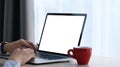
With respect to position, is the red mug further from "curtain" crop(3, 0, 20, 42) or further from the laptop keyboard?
"curtain" crop(3, 0, 20, 42)

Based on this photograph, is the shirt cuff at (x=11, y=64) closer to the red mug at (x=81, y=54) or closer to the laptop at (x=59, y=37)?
the laptop at (x=59, y=37)

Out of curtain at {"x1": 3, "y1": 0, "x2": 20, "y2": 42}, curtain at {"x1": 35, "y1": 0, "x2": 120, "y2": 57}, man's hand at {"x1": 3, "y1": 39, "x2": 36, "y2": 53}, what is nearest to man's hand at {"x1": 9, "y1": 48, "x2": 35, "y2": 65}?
man's hand at {"x1": 3, "y1": 39, "x2": 36, "y2": 53}

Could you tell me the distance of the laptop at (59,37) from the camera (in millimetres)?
1457

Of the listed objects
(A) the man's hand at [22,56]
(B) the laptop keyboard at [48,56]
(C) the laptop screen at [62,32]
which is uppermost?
(C) the laptop screen at [62,32]

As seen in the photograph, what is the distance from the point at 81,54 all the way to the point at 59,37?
0.90 ft

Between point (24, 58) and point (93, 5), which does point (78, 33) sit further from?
point (93, 5)

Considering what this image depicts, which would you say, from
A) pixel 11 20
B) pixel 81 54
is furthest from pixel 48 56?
pixel 11 20

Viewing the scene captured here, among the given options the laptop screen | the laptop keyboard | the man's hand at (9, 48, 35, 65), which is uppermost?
the laptop screen

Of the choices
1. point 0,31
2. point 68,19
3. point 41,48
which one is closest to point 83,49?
point 68,19

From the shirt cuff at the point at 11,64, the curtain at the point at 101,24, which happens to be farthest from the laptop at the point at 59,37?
the curtain at the point at 101,24

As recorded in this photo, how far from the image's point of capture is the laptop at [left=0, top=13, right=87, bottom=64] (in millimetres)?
1456

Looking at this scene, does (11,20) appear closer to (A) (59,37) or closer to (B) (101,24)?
(B) (101,24)

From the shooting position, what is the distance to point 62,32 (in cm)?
156

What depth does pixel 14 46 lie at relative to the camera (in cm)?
168
